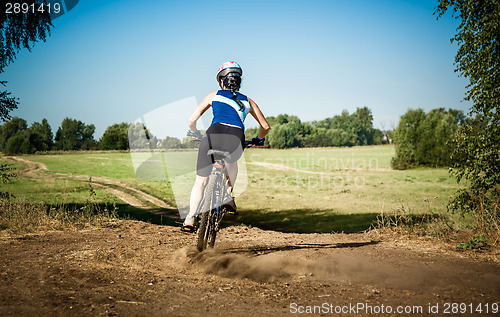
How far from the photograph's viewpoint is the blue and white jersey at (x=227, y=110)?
17.5ft

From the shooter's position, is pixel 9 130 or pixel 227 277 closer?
pixel 227 277

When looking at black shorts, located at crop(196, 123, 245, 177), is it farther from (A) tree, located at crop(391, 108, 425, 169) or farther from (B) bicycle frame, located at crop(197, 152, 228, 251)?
(A) tree, located at crop(391, 108, 425, 169)

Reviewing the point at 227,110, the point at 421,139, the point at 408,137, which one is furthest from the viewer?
the point at 408,137

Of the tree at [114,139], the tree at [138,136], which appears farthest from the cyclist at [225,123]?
the tree at [114,139]

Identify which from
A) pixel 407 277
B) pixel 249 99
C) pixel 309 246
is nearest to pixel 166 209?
pixel 309 246

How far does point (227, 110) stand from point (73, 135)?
51.8m

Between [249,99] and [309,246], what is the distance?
3703mm

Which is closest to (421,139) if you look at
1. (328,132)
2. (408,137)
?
Result: (408,137)

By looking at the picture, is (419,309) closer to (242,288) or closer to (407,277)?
(407,277)

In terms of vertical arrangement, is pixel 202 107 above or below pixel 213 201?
above

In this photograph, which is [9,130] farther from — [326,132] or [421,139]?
[326,132]

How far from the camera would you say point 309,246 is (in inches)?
288

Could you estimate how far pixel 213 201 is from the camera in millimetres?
5395

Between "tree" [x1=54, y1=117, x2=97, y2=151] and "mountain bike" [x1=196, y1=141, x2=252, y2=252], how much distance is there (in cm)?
5017
